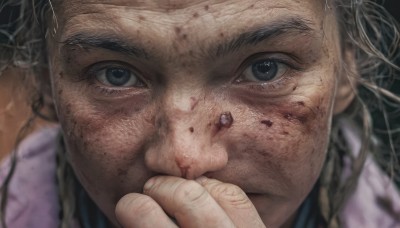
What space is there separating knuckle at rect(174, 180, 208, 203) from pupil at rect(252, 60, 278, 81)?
0.30m

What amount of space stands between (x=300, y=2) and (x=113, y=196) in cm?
61

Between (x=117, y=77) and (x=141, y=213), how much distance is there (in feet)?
1.11

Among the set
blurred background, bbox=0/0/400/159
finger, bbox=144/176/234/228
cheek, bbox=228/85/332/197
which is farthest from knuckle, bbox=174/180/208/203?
blurred background, bbox=0/0/400/159

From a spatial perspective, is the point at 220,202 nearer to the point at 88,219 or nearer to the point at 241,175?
the point at 241,175

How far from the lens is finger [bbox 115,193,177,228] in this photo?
4.71 feet

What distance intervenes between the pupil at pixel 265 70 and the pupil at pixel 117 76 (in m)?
0.28

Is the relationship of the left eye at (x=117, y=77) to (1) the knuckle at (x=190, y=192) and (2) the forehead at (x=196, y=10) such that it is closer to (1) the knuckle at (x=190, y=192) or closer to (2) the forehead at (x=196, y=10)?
(2) the forehead at (x=196, y=10)

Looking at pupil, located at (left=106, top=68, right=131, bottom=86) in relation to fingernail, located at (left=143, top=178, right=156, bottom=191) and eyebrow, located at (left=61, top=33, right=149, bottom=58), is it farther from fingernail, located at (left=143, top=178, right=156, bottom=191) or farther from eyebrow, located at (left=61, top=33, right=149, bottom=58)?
fingernail, located at (left=143, top=178, right=156, bottom=191)

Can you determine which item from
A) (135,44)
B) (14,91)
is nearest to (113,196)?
(135,44)

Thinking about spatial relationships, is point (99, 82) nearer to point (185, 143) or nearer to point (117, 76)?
point (117, 76)

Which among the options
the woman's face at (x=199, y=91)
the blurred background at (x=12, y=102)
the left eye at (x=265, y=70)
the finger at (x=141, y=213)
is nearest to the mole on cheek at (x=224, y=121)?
the woman's face at (x=199, y=91)

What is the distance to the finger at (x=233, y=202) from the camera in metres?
1.48

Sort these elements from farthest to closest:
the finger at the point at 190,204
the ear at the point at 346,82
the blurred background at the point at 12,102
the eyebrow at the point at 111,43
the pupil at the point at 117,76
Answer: the blurred background at the point at 12,102, the ear at the point at 346,82, the pupil at the point at 117,76, the eyebrow at the point at 111,43, the finger at the point at 190,204

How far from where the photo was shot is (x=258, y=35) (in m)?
1.50
